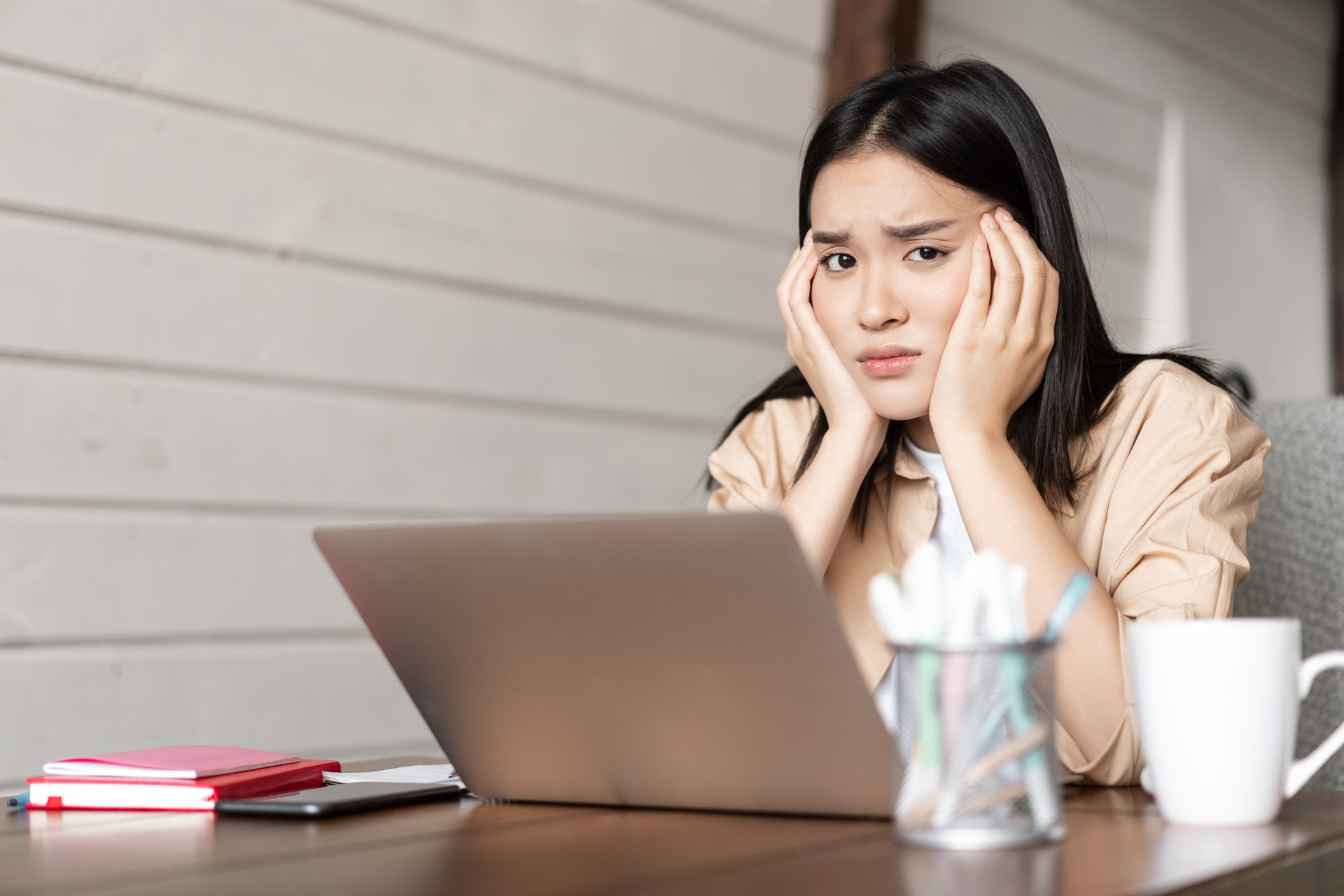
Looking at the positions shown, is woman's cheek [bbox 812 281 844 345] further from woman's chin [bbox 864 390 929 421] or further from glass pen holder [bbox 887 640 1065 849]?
glass pen holder [bbox 887 640 1065 849]

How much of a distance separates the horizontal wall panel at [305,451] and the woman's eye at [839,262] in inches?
27.9

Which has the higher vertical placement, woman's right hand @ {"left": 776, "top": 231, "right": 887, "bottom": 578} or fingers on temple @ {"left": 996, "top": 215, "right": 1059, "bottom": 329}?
fingers on temple @ {"left": 996, "top": 215, "right": 1059, "bottom": 329}

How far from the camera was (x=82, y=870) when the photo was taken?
1.98ft

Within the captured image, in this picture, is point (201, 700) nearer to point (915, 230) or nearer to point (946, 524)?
point (946, 524)

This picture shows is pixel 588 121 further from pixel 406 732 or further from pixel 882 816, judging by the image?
pixel 882 816

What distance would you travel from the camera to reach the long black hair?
1.21 m

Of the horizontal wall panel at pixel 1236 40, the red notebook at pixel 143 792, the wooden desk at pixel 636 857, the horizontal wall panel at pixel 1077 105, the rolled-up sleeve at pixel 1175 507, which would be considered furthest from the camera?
the horizontal wall panel at pixel 1236 40

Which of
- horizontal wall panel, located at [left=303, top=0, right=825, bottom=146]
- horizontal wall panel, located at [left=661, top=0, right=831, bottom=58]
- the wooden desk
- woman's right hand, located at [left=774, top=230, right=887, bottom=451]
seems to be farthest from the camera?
horizontal wall panel, located at [left=661, top=0, right=831, bottom=58]

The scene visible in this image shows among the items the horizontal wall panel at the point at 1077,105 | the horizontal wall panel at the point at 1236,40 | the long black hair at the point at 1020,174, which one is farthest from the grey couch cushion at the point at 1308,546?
the horizontal wall panel at the point at 1236,40

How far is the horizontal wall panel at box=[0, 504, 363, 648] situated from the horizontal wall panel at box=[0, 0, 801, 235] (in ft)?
1.60

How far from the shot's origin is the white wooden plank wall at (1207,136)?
2.88 metres

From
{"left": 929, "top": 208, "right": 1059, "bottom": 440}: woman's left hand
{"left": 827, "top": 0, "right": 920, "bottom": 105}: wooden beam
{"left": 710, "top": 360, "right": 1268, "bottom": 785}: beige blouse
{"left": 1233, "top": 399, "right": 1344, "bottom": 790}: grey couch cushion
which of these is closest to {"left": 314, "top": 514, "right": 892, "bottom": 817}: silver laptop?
{"left": 710, "top": 360, "right": 1268, "bottom": 785}: beige blouse

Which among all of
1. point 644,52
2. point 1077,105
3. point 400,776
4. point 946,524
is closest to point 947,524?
point 946,524

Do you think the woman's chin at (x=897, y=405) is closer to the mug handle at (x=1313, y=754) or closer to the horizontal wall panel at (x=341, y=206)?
the mug handle at (x=1313, y=754)
